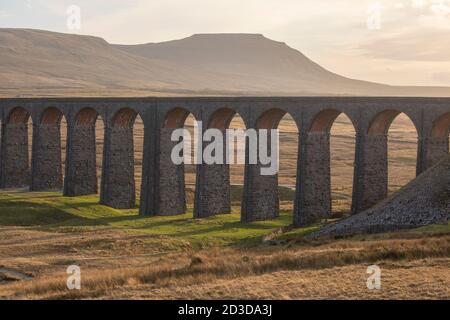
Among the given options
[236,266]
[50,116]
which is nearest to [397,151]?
[50,116]

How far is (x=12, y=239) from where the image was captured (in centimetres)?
4431

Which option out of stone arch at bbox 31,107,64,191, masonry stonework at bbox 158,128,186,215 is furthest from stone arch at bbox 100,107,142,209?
stone arch at bbox 31,107,64,191

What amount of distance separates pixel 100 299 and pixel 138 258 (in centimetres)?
1623

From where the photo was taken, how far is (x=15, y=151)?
70188mm

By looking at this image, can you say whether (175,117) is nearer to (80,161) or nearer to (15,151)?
(80,161)

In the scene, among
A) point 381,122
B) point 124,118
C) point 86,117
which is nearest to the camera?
point 381,122

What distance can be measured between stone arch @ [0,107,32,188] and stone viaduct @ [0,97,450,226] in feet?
0.34

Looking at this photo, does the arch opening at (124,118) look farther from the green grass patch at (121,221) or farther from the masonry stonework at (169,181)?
the green grass patch at (121,221)

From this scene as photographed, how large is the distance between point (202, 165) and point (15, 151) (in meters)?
26.4

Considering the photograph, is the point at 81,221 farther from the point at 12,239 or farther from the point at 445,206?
the point at 445,206

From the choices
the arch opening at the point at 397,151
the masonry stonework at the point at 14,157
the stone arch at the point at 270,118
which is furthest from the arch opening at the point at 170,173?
the masonry stonework at the point at 14,157

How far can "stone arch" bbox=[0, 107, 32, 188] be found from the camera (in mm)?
69531
